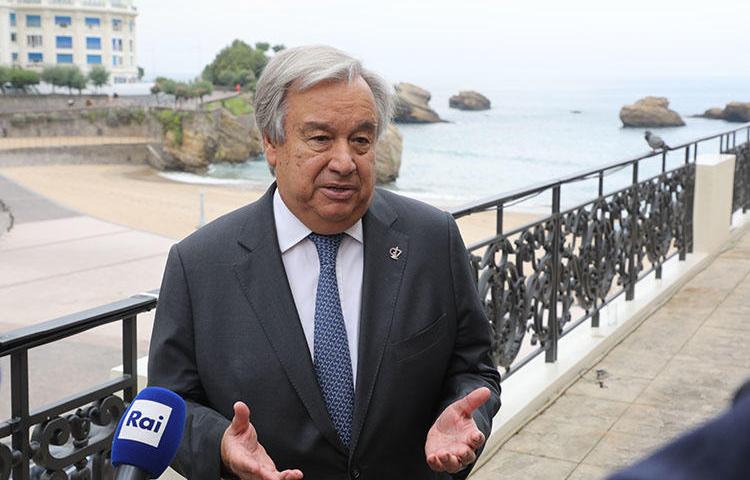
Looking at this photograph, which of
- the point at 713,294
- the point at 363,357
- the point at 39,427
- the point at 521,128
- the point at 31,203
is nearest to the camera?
the point at 363,357

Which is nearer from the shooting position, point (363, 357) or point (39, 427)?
point (363, 357)

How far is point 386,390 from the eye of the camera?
200cm

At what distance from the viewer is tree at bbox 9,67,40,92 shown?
9156cm

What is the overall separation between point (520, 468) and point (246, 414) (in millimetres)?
2881

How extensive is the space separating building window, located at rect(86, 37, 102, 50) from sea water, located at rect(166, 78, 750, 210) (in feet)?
169

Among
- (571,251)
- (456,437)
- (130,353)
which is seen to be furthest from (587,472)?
(456,437)

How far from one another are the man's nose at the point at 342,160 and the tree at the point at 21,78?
96310 millimetres

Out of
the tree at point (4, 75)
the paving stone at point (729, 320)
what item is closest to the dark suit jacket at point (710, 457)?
the paving stone at point (729, 320)

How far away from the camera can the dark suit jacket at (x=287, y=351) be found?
1.97 meters

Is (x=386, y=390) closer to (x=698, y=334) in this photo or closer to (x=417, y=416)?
(x=417, y=416)

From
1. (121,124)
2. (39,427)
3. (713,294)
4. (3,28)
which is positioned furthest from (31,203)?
(3,28)

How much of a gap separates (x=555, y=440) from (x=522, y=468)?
39 centimetres

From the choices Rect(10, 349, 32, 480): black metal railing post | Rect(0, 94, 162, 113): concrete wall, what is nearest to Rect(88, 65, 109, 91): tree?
Rect(0, 94, 162, 113): concrete wall

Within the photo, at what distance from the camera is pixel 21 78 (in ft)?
300
